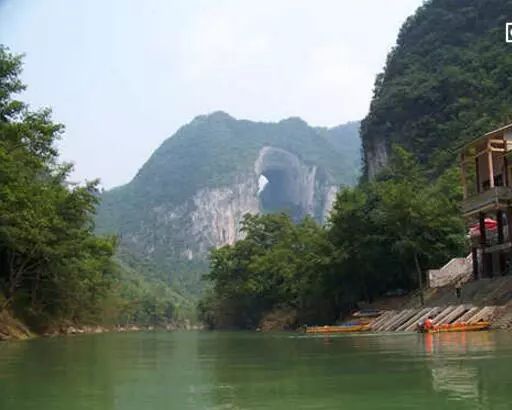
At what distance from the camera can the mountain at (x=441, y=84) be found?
61250mm

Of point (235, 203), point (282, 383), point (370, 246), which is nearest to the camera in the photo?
point (282, 383)

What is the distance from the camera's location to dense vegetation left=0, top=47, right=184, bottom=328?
95.2 feet

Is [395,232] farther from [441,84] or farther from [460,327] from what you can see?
[441,84]

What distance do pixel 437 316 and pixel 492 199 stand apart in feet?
18.1

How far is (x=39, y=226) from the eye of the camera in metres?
30.0

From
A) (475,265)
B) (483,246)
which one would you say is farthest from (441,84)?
(483,246)

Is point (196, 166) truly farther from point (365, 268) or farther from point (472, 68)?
point (365, 268)

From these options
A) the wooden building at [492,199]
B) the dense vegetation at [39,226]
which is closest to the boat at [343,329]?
the wooden building at [492,199]

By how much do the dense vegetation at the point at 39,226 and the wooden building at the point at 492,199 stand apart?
60.2ft

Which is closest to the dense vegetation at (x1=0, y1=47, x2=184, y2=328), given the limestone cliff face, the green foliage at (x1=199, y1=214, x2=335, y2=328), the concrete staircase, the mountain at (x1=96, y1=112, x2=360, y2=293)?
the green foliage at (x1=199, y1=214, x2=335, y2=328)

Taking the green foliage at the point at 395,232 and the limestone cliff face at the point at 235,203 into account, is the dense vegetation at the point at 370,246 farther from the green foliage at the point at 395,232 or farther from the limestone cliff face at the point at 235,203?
A: the limestone cliff face at the point at 235,203

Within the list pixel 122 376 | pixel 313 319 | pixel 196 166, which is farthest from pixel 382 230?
pixel 196 166

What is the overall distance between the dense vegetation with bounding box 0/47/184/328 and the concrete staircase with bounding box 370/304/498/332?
49.7ft

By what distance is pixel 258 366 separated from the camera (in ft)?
35.5
